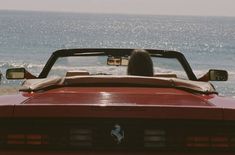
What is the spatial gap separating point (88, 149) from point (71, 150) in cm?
10

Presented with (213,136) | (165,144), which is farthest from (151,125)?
(213,136)

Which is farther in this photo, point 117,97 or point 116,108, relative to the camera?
point 117,97

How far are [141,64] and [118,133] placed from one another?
1669 mm

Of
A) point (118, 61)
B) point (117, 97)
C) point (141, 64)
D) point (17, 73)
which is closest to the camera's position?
point (117, 97)

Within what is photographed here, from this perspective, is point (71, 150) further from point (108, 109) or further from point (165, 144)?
point (165, 144)

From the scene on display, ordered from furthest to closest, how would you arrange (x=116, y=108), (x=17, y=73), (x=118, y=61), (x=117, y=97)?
(x=118, y=61) < (x=17, y=73) < (x=117, y=97) < (x=116, y=108)

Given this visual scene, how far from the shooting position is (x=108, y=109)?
3.42 metres

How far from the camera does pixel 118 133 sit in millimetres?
3480

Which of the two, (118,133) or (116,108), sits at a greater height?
(116,108)

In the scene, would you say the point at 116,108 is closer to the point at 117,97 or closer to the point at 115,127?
the point at 115,127

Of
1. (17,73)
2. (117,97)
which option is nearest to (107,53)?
(17,73)

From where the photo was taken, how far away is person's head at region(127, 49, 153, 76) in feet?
16.7

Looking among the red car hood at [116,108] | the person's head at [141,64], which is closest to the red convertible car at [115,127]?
the red car hood at [116,108]

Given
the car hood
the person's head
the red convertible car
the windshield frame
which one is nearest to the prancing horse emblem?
the red convertible car
